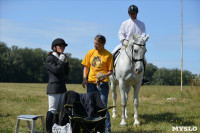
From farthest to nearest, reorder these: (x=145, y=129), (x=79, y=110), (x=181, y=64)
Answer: (x=181, y=64)
(x=145, y=129)
(x=79, y=110)

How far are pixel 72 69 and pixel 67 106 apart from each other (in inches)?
2685

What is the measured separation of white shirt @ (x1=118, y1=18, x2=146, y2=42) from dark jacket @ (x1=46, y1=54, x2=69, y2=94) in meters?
3.04

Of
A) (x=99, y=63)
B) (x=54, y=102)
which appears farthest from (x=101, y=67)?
(x=54, y=102)

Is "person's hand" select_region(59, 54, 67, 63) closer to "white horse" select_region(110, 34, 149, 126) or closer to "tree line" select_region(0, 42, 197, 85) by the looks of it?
"white horse" select_region(110, 34, 149, 126)

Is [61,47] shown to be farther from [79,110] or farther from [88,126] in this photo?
[88,126]

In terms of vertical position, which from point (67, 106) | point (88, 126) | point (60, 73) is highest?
point (60, 73)

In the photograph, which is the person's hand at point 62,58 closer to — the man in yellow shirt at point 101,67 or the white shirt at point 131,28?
the man in yellow shirt at point 101,67

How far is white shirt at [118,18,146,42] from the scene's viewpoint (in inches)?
284

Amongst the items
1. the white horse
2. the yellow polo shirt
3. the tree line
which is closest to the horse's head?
the white horse

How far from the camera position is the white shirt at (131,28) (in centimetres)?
721

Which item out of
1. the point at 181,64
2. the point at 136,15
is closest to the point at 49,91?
the point at 136,15

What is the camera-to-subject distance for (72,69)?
236 feet

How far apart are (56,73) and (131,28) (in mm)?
3525

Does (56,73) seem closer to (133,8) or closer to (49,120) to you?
(49,120)
